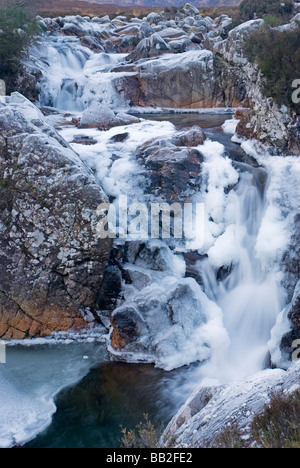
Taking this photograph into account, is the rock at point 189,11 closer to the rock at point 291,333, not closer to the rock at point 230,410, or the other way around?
the rock at point 291,333

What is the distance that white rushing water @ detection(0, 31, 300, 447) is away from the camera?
242 inches

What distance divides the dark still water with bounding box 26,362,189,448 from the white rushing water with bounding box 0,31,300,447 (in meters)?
0.20

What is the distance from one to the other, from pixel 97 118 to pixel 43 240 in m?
7.46

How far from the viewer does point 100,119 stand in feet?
43.6

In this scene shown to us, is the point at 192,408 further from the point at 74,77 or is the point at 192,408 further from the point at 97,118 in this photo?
the point at 74,77

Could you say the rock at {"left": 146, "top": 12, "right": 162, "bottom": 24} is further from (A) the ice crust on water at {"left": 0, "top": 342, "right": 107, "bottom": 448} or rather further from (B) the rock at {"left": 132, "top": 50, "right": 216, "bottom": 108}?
(A) the ice crust on water at {"left": 0, "top": 342, "right": 107, "bottom": 448}

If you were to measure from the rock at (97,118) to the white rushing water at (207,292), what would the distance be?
2780mm

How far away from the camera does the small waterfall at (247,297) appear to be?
6516 mm

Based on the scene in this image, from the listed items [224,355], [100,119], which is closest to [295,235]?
[224,355]

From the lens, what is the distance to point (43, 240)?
23.6 ft

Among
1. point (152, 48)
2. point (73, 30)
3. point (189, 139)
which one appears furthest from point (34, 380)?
point (73, 30)

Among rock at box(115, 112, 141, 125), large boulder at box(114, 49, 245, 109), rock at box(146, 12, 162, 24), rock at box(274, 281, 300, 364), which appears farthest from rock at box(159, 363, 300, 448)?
rock at box(146, 12, 162, 24)

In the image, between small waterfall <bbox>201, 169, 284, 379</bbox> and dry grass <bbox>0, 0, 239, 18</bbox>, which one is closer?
small waterfall <bbox>201, 169, 284, 379</bbox>

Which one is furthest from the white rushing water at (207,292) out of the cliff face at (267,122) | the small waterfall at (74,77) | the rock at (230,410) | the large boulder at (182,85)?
the large boulder at (182,85)
